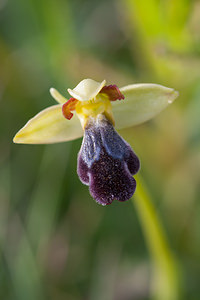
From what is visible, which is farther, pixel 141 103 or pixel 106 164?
pixel 141 103

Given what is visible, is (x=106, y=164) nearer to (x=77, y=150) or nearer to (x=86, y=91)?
(x=86, y=91)

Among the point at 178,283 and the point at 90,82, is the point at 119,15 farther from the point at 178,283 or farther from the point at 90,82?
the point at 178,283

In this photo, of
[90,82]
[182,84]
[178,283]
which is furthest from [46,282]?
[182,84]

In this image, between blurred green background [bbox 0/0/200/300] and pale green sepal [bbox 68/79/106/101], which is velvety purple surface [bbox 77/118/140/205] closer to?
pale green sepal [bbox 68/79/106/101]

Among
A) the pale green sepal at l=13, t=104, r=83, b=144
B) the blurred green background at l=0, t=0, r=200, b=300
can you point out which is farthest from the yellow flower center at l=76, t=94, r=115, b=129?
the blurred green background at l=0, t=0, r=200, b=300

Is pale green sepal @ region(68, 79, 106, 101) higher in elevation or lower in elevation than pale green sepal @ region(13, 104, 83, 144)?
higher

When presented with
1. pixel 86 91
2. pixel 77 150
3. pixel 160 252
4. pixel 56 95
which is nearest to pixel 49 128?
pixel 56 95
